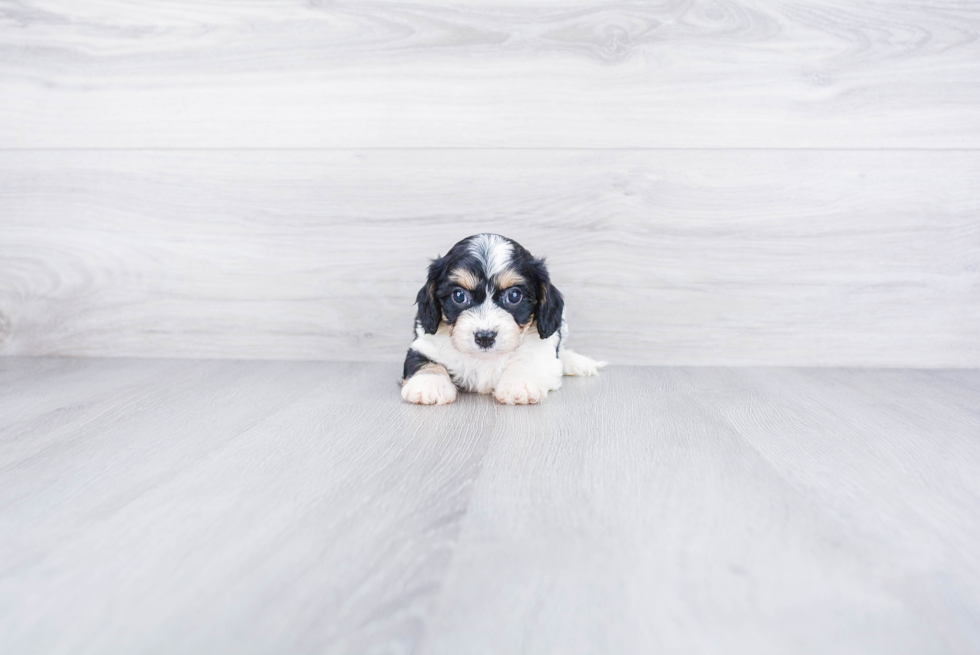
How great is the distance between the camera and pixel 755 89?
226 centimetres

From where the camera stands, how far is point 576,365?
7.30 feet

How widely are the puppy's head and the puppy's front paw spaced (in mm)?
100

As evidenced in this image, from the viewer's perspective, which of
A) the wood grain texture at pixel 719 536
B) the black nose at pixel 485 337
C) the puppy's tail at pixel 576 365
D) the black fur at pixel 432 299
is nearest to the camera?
the wood grain texture at pixel 719 536

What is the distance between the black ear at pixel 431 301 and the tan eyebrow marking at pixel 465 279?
0.07m

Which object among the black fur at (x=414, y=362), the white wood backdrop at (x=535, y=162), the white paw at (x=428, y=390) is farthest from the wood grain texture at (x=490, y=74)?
the white paw at (x=428, y=390)

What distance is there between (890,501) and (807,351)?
1387 millimetres

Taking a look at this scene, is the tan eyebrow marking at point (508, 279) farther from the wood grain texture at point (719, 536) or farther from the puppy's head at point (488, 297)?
the wood grain texture at point (719, 536)

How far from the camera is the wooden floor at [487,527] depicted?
2.33 ft

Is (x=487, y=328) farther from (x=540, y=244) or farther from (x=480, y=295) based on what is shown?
(x=540, y=244)

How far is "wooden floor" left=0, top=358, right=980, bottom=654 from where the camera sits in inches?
28.0

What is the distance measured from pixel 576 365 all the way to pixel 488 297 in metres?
0.53

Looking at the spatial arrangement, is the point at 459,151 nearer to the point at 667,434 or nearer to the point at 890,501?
the point at 667,434

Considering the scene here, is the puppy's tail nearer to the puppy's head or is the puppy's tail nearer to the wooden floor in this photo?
the puppy's head

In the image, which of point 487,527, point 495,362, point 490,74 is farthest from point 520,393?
point 490,74
